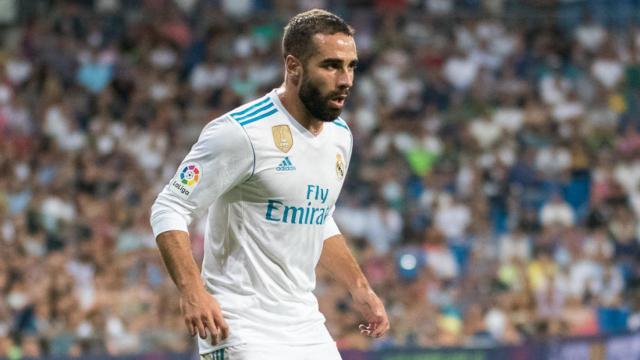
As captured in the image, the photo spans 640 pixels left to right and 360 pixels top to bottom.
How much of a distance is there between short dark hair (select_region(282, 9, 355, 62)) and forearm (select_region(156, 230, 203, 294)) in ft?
3.02

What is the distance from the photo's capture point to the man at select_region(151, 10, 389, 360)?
460 cm

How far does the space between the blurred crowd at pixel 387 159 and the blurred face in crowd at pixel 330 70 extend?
19.5ft

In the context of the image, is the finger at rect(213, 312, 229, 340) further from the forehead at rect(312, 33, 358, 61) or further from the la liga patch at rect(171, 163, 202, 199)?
the forehead at rect(312, 33, 358, 61)

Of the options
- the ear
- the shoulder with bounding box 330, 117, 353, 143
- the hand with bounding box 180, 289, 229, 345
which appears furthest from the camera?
the shoulder with bounding box 330, 117, 353, 143

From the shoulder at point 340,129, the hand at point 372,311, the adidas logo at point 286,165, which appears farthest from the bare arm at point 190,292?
the shoulder at point 340,129

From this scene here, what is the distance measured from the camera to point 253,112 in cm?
478

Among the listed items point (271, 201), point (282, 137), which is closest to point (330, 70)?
point (282, 137)

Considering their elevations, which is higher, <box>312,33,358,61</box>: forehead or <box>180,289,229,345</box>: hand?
<box>312,33,358,61</box>: forehead

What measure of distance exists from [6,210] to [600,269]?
245 inches

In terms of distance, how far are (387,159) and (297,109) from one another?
27.3ft

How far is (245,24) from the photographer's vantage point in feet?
48.8

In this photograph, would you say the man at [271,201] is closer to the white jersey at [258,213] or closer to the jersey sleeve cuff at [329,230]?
the white jersey at [258,213]

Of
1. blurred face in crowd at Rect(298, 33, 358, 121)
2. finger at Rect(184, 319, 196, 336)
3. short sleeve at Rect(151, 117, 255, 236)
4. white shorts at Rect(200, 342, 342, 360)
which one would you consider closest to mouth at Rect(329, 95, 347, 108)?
blurred face in crowd at Rect(298, 33, 358, 121)

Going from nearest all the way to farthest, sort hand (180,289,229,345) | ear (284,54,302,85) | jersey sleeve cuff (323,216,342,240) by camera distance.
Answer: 1. hand (180,289,229,345)
2. ear (284,54,302,85)
3. jersey sleeve cuff (323,216,342,240)
